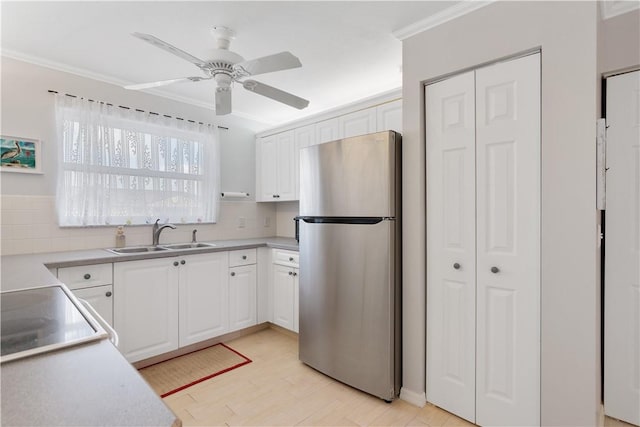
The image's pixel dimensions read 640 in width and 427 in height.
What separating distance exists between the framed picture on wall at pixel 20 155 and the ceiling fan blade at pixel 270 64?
5.94 feet

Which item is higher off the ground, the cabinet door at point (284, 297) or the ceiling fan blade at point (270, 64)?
the ceiling fan blade at point (270, 64)

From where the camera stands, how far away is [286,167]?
3502 mm

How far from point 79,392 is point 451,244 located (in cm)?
183

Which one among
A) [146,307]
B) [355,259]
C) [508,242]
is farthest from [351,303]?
[146,307]

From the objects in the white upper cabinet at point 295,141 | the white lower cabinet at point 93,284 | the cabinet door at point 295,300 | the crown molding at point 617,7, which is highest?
the crown molding at point 617,7

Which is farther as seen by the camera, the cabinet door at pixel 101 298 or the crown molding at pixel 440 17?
the cabinet door at pixel 101 298

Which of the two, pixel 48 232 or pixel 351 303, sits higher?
pixel 48 232

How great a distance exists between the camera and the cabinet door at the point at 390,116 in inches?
99.8

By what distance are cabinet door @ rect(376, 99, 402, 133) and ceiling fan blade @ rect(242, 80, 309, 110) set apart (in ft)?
2.38

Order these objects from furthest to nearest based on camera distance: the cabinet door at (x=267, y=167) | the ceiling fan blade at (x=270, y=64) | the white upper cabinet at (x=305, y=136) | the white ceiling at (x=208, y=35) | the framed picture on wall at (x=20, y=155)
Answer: the cabinet door at (x=267, y=167), the white upper cabinet at (x=305, y=136), the framed picture on wall at (x=20, y=155), the white ceiling at (x=208, y=35), the ceiling fan blade at (x=270, y=64)

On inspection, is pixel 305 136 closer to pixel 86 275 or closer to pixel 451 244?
pixel 451 244

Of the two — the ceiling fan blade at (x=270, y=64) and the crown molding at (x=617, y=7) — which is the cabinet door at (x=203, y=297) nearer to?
the ceiling fan blade at (x=270, y=64)

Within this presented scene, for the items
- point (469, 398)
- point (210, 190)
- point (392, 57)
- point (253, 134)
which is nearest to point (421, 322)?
point (469, 398)

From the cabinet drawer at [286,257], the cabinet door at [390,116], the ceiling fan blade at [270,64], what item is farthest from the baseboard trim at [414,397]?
the ceiling fan blade at [270,64]
